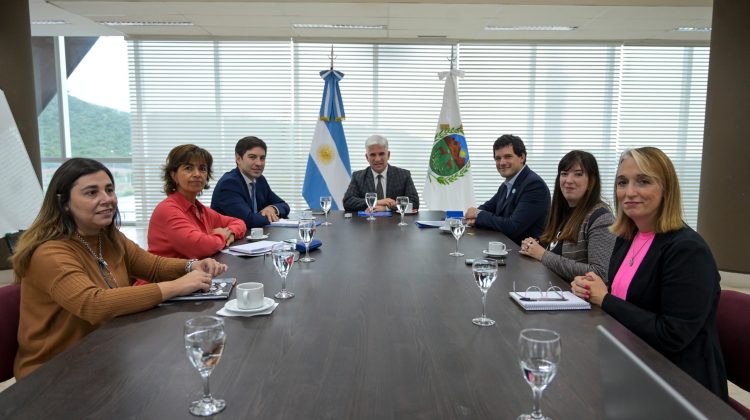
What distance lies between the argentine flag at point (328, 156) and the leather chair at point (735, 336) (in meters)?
4.89

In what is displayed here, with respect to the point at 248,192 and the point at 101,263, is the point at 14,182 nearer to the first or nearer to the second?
the point at 248,192

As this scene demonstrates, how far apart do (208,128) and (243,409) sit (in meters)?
6.62

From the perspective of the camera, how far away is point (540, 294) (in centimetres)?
187

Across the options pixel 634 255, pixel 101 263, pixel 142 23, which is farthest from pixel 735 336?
pixel 142 23

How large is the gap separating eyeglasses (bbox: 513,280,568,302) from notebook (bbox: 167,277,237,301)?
1034mm

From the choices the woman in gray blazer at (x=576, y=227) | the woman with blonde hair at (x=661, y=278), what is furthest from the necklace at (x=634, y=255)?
the woman in gray blazer at (x=576, y=227)

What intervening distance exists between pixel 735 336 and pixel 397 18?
5.01m

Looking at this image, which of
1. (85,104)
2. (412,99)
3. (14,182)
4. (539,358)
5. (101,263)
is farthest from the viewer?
(85,104)

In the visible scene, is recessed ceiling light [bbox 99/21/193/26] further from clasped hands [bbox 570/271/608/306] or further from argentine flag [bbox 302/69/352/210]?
clasped hands [bbox 570/271/608/306]

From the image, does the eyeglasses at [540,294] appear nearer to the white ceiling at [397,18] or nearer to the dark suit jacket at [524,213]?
the dark suit jacket at [524,213]

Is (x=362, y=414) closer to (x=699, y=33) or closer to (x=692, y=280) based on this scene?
(x=692, y=280)

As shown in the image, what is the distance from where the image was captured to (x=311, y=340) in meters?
1.46

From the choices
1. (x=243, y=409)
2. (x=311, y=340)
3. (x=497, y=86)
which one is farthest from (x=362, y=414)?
(x=497, y=86)

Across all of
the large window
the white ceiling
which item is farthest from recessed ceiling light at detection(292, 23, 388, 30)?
the large window
